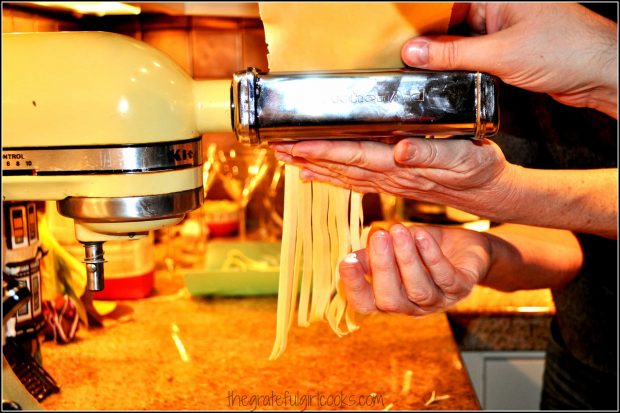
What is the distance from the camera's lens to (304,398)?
41.6 inches

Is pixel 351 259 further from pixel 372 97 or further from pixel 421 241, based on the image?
pixel 372 97

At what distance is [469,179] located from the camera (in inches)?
29.5

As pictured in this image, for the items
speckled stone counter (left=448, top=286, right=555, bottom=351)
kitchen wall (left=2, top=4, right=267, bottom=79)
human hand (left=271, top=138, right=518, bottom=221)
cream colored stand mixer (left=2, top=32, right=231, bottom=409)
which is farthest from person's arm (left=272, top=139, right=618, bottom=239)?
kitchen wall (left=2, top=4, right=267, bottom=79)

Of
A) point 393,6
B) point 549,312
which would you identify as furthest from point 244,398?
point 549,312

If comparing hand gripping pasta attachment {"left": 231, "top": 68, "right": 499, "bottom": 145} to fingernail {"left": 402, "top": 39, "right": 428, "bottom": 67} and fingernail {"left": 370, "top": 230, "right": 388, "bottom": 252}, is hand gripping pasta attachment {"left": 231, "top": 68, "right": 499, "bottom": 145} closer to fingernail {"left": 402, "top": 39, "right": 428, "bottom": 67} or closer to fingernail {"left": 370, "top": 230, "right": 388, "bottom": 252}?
fingernail {"left": 402, "top": 39, "right": 428, "bottom": 67}

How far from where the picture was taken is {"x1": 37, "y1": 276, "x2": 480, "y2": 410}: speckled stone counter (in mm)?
1056

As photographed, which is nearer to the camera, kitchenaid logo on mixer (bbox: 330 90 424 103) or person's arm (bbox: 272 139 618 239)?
kitchenaid logo on mixer (bbox: 330 90 424 103)

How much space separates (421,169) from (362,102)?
169 mm

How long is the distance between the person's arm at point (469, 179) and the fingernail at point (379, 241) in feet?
0.19

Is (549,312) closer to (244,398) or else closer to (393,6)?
(244,398)

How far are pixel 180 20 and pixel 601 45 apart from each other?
1625mm

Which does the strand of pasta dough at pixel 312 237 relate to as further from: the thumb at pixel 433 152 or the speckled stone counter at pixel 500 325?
the speckled stone counter at pixel 500 325

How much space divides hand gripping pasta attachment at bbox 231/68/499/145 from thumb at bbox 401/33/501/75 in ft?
0.09

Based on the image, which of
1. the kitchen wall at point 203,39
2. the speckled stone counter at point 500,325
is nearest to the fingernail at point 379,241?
the speckled stone counter at point 500,325
